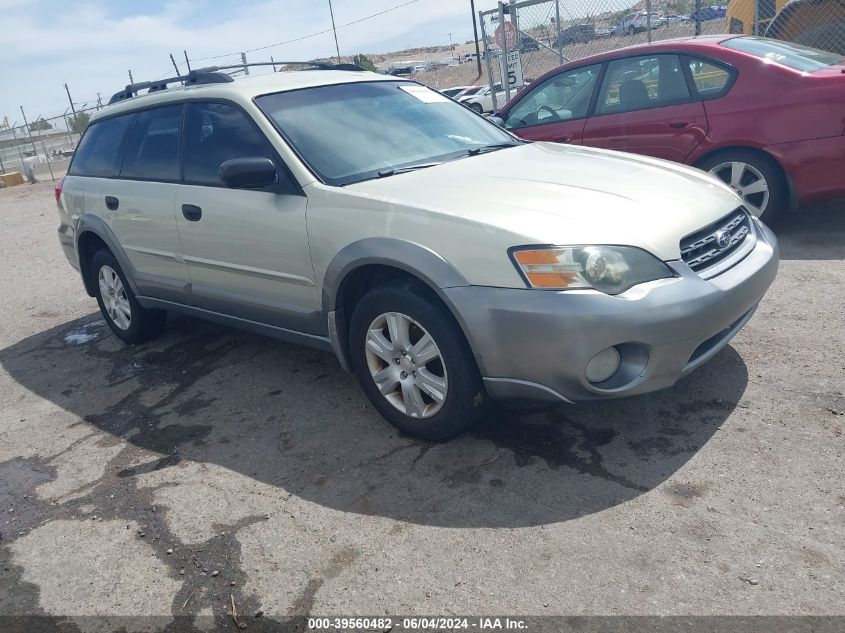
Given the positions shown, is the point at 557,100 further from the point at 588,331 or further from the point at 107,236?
the point at 588,331

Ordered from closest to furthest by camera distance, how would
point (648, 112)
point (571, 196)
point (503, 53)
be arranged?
point (571, 196), point (648, 112), point (503, 53)

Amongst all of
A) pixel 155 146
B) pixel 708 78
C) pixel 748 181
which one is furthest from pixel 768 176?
pixel 155 146

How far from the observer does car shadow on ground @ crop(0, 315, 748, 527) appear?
3094mm

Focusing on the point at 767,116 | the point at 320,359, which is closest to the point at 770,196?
the point at 767,116

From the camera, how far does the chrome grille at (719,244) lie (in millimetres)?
3279

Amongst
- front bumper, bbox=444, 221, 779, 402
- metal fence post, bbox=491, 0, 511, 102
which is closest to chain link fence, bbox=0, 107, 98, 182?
metal fence post, bbox=491, 0, 511, 102

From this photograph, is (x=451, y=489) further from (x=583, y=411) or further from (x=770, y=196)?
(x=770, y=196)

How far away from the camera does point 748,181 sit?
19.9ft

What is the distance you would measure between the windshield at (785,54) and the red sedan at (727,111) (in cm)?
1

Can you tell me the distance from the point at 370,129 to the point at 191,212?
1166 mm

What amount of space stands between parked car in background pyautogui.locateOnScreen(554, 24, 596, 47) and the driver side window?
4334mm

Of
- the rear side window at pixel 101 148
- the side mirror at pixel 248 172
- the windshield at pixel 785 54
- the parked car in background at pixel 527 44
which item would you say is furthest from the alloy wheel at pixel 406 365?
the parked car in background at pixel 527 44

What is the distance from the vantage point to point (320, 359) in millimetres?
4875

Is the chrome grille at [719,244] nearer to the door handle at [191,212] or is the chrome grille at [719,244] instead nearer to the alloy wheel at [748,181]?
the alloy wheel at [748,181]
